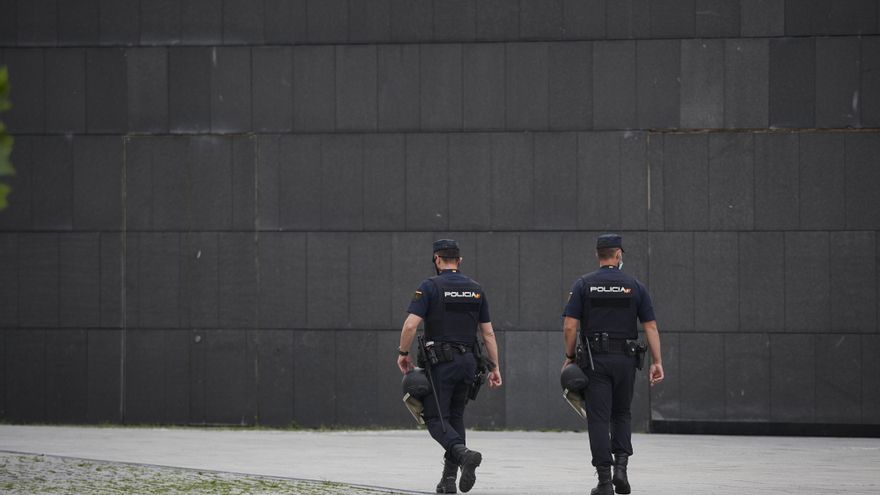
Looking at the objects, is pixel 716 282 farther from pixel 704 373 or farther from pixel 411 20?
pixel 411 20

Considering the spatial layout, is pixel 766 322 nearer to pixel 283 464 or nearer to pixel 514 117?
pixel 514 117

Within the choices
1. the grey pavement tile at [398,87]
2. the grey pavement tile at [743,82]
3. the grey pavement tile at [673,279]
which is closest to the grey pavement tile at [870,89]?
the grey pavement tile at [743,82]

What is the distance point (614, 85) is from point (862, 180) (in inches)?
119

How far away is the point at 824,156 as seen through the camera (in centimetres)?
1529

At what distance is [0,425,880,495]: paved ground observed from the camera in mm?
10820

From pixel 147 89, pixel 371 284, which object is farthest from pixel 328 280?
pixel 147 89

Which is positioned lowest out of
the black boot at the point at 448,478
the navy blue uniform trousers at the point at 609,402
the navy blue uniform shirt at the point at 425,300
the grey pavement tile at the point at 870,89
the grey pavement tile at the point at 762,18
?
the black boot at the point at 448,478

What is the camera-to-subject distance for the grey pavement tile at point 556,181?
51.1 feet

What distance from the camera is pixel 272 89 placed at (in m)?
16.0

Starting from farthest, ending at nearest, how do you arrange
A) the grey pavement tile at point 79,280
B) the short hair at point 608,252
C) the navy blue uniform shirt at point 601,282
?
1. the grey pavement tile at point 79,280
2. the short hair at point 608,252
3. the navy blue uniform shirt at point 601,282

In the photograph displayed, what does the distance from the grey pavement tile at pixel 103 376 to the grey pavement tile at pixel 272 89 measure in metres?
3.10

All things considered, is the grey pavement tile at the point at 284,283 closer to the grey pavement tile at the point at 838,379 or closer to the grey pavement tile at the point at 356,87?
the grey pavement tile at the point at 356,87

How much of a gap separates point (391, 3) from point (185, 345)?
476cm

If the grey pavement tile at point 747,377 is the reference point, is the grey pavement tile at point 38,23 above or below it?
above
